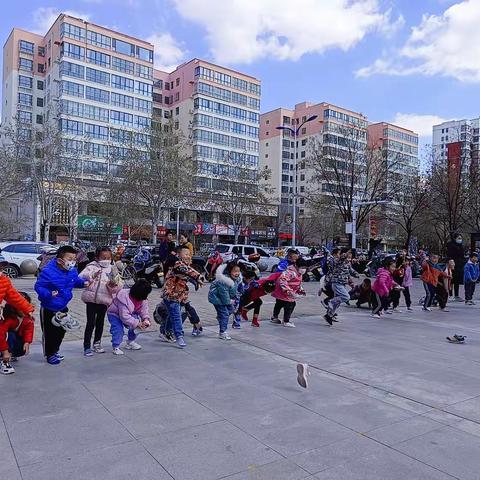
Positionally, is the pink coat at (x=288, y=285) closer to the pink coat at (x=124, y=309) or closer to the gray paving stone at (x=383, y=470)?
the pink coat at (x=124, y=309)

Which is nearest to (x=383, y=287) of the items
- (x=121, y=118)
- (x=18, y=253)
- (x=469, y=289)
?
(x=469, y=289)

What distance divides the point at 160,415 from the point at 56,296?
2316 millimetres

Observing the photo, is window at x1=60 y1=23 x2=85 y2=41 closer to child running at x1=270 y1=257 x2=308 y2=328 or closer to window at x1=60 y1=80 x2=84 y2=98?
window at x1=60 y1=80 x2=84 y2=98

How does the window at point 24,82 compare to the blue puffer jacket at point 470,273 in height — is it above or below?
above

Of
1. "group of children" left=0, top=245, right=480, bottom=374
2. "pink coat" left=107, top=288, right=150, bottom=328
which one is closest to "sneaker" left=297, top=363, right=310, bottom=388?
"group of children" left=0, top=245, right=480, bottom=374

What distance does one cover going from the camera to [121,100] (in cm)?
6272

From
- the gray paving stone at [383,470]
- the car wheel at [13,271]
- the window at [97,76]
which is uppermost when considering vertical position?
the window at [97,76]

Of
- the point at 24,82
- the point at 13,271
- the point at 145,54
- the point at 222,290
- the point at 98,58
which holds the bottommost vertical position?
the point at 13,271

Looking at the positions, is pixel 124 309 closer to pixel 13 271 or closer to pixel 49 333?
pixel 49 333

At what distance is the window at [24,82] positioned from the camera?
213 feet

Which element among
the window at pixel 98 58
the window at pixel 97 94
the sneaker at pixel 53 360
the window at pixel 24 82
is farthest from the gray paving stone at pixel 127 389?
the window at pixel 24 82

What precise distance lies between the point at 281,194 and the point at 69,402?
87.4 metres

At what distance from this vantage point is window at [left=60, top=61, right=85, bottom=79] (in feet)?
189

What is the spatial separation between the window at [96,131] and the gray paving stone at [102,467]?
5940 cm
